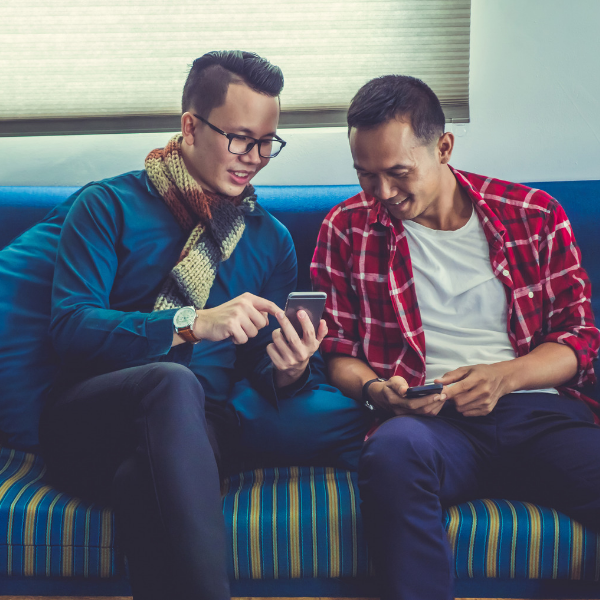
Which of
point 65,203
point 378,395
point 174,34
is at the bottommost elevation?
point 378,395

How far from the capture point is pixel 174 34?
2.06 meters

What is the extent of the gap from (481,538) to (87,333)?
2.95ft

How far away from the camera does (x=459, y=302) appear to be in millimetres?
1480

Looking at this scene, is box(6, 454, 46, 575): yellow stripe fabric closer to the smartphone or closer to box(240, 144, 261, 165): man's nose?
the smartphone

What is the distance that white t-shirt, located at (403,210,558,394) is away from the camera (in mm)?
1452

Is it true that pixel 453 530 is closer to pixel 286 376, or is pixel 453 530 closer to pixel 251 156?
pixel 286 376

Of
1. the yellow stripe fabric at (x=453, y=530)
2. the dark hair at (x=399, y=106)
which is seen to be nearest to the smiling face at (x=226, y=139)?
the dark hair at (x=399, y=106)

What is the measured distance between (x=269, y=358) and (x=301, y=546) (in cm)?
46

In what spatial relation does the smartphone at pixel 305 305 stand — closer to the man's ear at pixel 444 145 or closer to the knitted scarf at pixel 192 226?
the knitted scarf at pixel 192 226

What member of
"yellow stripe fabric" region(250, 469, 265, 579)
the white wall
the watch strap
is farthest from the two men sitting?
the white wall

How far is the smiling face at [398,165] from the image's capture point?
1387mm

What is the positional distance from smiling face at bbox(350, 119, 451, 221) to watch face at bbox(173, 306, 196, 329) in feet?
1.75

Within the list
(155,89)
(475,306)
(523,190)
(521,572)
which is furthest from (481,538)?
(155,89)

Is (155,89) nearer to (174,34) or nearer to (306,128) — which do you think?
(174,34)
